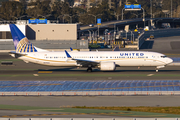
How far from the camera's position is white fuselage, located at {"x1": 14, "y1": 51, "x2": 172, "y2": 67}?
54.3m

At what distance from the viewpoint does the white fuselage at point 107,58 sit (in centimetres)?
5431

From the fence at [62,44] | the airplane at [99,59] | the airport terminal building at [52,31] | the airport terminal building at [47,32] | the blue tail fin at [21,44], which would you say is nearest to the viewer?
the airplane at [99,59]

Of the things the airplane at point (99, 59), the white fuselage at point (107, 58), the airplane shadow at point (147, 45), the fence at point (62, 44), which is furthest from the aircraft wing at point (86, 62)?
the airplane shadow at point (147, 45)

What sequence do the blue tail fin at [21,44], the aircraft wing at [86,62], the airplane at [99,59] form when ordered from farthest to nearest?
the blue tail fin at [21,44] < the airplane at [99,59] < the aircraft wing at [86,62]

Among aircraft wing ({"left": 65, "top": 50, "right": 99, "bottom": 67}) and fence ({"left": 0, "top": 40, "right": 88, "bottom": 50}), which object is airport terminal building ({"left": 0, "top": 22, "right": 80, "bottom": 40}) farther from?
aircraft wing ({"left": 65, "top": 50, "right": 99, "bottom": 67})

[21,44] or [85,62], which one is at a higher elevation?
[21,44]

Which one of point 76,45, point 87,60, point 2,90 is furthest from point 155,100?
point 76,45

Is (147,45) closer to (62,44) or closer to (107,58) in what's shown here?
(62,44)

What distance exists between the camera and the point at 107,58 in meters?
54.8

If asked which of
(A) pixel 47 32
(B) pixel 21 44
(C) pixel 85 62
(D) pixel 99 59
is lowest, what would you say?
(C) pixel 85 62

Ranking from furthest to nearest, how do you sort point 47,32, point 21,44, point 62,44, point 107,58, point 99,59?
point 47,32 → point 62,44 → point 21,44 → point 99,59 → point 107,58

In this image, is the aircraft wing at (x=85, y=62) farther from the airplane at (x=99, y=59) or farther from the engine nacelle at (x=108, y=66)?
the engine nacelle at (x=108, y=66)

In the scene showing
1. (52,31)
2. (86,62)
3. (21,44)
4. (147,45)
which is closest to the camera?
(86,62)

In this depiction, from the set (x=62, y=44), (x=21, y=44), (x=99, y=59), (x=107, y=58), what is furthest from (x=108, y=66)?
(x=62, y=44)
